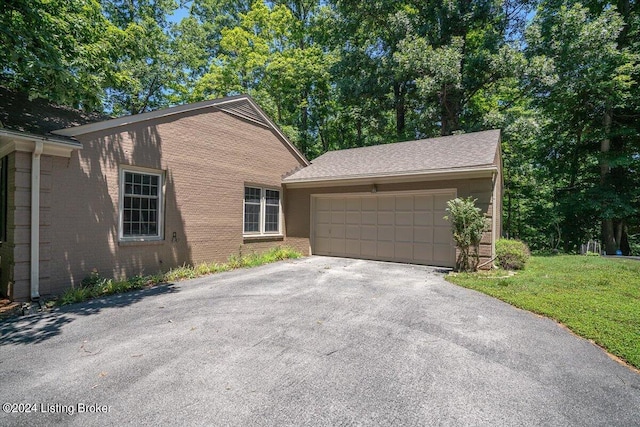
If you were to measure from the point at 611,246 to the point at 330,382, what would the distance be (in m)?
18.8

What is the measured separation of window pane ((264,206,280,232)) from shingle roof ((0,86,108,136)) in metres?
5.97

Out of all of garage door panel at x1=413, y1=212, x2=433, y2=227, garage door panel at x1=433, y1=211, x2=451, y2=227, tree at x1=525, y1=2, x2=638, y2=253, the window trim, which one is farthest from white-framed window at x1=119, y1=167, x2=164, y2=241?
tree at x1=525, y1=2, x2=638, y2=253

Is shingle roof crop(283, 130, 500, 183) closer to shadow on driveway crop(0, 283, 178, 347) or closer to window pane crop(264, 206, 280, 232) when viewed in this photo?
window pane crop(264, 206, 280, 232)

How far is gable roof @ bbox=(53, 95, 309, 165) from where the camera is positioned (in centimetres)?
687

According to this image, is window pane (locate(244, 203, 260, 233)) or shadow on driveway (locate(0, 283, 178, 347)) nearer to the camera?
shadow on driveway (locate(0, 283, 178, 347))

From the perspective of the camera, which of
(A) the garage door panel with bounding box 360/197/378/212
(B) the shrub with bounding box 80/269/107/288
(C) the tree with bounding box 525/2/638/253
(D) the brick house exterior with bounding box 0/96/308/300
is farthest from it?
(C) the tree with bounding box 525/2/638/253

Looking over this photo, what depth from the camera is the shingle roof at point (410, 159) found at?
9.59 metres

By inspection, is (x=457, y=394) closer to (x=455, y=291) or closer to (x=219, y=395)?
(x=219, y=395)

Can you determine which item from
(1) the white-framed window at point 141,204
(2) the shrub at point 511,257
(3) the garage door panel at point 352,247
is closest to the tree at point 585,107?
(2) the shrub at point 511,257

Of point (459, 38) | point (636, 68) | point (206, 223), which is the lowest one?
point (206, 223)

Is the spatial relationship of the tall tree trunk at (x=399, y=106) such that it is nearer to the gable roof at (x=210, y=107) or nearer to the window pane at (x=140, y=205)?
the gable roof at (x=210, y=107)

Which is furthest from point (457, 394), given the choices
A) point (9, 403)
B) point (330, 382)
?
point (9, 403)

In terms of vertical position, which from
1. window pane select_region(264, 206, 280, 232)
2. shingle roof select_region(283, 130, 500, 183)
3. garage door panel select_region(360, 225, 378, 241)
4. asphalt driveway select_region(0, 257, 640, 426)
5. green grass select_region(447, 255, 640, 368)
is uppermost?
shingle roof select_region(283, 130, 500, 183)

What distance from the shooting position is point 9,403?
286 centimetres
